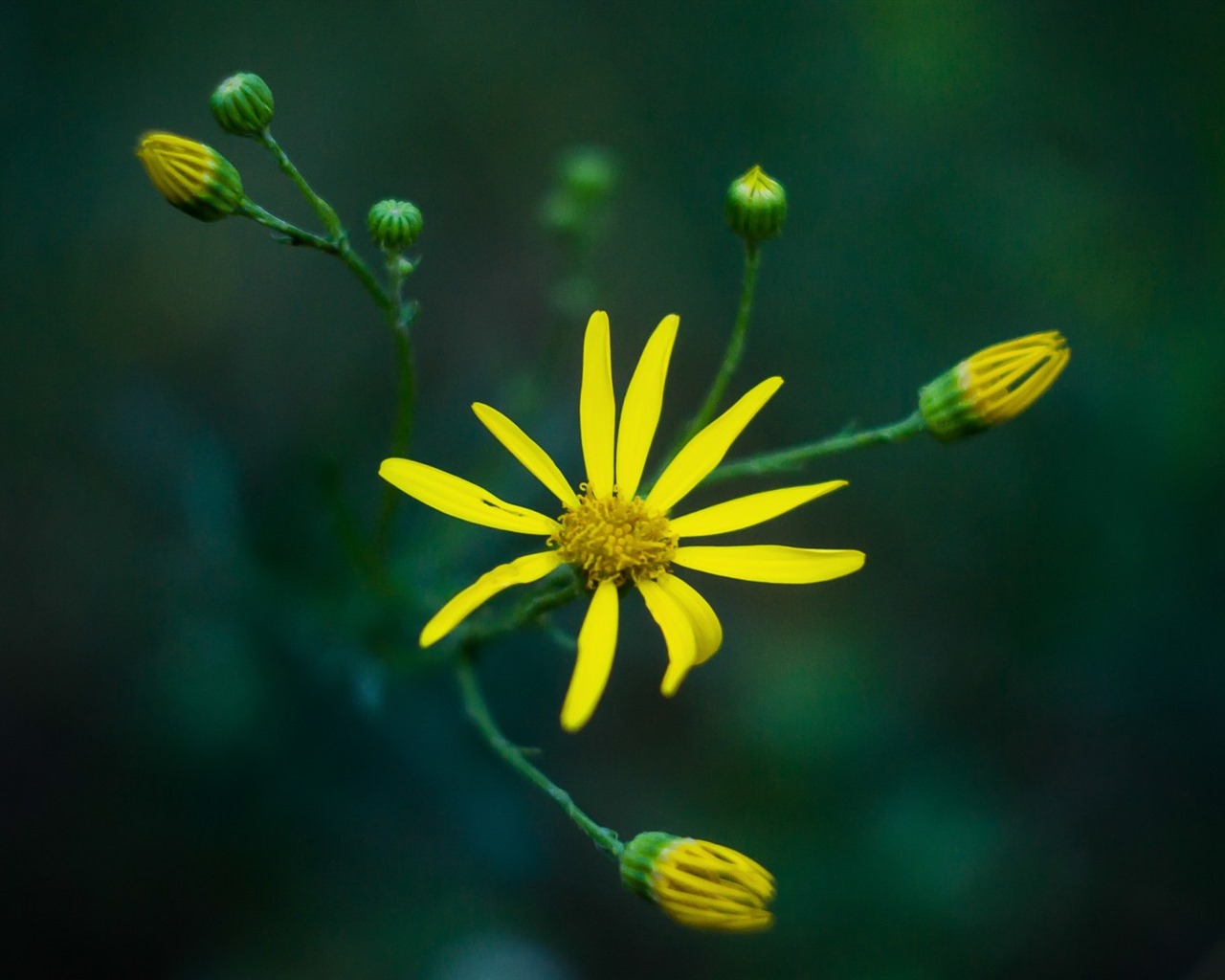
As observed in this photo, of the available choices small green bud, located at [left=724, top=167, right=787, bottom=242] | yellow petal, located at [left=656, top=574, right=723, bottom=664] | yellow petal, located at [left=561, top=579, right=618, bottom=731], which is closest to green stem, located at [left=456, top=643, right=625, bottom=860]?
yellow petal, located at [left=561, top=579, right=618, bottom=731]

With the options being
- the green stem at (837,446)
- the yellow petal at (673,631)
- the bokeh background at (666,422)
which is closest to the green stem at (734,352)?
the green stem at (837,446)

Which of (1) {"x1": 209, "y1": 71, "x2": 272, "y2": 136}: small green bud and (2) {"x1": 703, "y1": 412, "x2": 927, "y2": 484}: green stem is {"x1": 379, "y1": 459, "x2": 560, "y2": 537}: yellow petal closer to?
(2) {"x1": 703, "y1": 412, "x2": 927, "y2": 484}: green stem

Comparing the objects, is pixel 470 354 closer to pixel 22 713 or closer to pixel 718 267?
pixel 718 267

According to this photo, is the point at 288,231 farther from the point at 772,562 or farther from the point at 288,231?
the point at 772,562

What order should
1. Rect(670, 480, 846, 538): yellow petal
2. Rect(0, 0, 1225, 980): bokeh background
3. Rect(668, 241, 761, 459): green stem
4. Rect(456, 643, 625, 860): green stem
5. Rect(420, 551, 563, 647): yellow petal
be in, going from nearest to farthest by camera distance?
Rect(420, 551, 563, 647): yellow petal < Rect(456, 643, 625, 860): green stem < Rect(670, 480, 846, 538): yellow petal < Rect(668, 241, 761, 459): green stem < Rect(0, 0, 1225, 980): bokeh background

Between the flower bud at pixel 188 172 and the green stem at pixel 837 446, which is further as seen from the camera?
the green stem at pixel 837 446

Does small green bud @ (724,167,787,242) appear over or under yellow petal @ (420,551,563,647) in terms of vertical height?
over

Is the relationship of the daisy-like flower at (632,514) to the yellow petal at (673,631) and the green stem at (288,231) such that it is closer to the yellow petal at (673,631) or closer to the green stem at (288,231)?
the yellow petal at (673,631)
